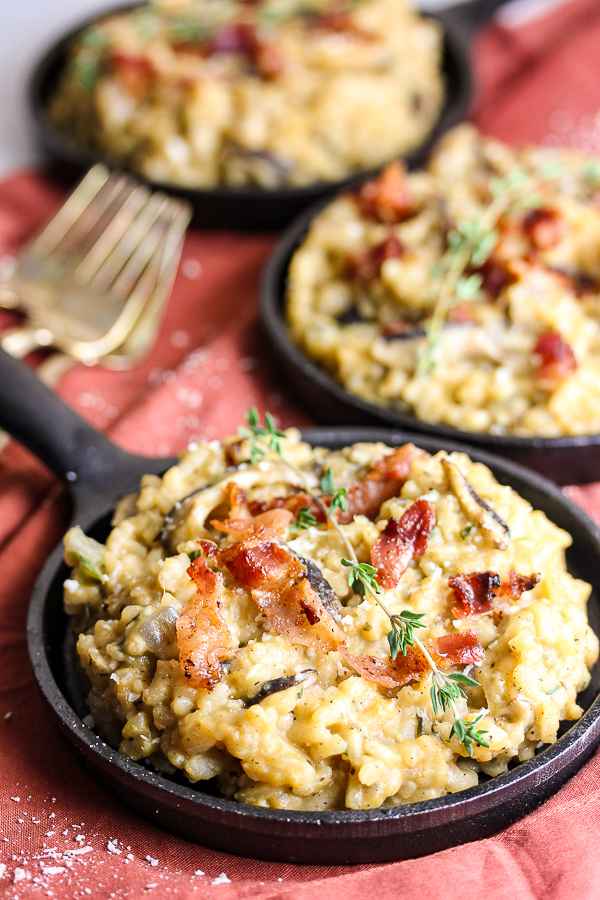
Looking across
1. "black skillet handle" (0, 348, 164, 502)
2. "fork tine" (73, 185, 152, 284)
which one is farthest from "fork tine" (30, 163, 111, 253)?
"black skillet handle" (0, 348, 164, 502)

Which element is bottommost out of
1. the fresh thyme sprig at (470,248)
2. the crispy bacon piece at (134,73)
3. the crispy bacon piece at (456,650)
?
the fresh thyme sprig at (470,248)

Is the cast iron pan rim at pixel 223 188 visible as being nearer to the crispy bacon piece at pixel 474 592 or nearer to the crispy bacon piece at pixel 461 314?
the crispy bacon piece at pixel 461 314

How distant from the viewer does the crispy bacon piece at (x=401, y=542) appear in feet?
6.24

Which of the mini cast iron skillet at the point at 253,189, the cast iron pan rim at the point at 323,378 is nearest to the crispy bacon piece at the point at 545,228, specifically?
the cast iron pan rim at the point at 323,378

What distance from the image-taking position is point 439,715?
1.76m

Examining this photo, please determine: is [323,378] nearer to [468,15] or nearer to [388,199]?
[388,199]

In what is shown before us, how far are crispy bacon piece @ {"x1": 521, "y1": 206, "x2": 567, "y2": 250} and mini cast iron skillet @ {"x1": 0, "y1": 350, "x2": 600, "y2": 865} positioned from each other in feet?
3.40

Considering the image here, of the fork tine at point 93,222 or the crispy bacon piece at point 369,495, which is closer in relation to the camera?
the crispy bacon piece at point 369,495

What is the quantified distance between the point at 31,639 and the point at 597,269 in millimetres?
2117

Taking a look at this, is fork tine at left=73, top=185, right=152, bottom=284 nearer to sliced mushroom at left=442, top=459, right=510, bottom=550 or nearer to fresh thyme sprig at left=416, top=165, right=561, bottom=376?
fresh thyme sprig at left=416, top=165, right=561, bottom=376

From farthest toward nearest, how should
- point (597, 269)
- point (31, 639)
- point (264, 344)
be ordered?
point (264, 344) → point (597, 269) → point (31, 639)

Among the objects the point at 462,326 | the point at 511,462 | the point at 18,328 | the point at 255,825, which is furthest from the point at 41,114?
the point at 255,825

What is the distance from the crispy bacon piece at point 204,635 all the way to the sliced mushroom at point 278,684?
8 cm

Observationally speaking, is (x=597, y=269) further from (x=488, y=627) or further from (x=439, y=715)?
(x=439, y=715)
